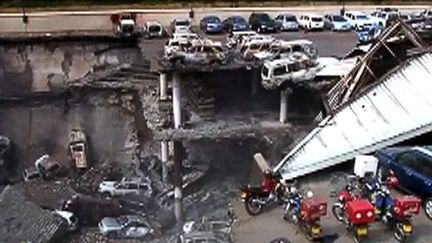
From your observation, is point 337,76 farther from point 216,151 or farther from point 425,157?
point 425,157

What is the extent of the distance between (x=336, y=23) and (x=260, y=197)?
33.5 m

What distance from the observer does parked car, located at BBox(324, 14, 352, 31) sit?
5497cm

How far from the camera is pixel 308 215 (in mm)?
21703

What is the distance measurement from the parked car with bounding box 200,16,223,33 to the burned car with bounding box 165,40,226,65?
555 inches

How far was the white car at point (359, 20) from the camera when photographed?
55.1m

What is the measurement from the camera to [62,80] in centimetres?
5022

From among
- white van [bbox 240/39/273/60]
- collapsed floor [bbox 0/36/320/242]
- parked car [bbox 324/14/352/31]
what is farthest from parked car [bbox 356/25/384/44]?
collapsed floor [bbox 0/36/320/242]

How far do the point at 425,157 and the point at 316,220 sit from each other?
193 inches

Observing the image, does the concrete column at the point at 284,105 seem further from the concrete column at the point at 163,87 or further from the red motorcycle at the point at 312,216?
the red motorcycle at the point at 312,216

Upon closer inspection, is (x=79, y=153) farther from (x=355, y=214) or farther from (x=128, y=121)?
(x=355, y=214)

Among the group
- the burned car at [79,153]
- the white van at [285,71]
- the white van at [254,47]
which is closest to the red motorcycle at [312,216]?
the white van at [285,71]

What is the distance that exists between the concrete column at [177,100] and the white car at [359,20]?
69.5 ft

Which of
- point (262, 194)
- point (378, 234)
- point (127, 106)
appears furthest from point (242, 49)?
point (378, 234)

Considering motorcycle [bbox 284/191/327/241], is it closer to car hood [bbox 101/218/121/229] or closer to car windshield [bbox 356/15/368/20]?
car hood [bbox 101/218/121/229]
